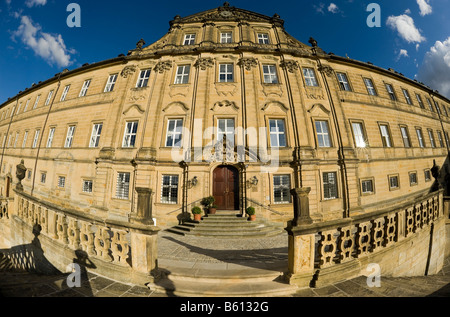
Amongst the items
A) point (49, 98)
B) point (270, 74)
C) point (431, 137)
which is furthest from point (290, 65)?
point (49, 98)

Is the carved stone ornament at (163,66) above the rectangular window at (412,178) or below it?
above

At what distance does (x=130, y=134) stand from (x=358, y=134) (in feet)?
58.0

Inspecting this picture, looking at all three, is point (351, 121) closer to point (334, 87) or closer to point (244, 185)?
point (334, 87)

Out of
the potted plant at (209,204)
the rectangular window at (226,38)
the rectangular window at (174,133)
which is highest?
the rectangular window at (226,38)

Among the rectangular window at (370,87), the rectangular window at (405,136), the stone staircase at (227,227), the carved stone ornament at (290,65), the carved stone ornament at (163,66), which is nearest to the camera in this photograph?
the stone staircase at (227,227)

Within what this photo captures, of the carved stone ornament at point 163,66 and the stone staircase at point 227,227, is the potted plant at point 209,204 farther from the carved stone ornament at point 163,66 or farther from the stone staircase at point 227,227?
the carved stone ornament at point 163,66

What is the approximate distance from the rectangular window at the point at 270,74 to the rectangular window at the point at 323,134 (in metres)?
4.67

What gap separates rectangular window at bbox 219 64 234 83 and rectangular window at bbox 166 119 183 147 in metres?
4.65

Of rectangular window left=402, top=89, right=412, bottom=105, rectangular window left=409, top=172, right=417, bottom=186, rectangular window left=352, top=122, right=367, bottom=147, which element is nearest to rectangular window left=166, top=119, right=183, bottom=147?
rectangular window left=352, top=122, right=367, bottom=147

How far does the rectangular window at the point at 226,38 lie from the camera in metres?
14.9

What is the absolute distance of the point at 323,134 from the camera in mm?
12523

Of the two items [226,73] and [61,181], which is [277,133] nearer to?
[226,73]

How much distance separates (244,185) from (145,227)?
7.64m

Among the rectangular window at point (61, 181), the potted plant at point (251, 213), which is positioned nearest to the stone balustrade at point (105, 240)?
the potted plant at point (251, 213)
